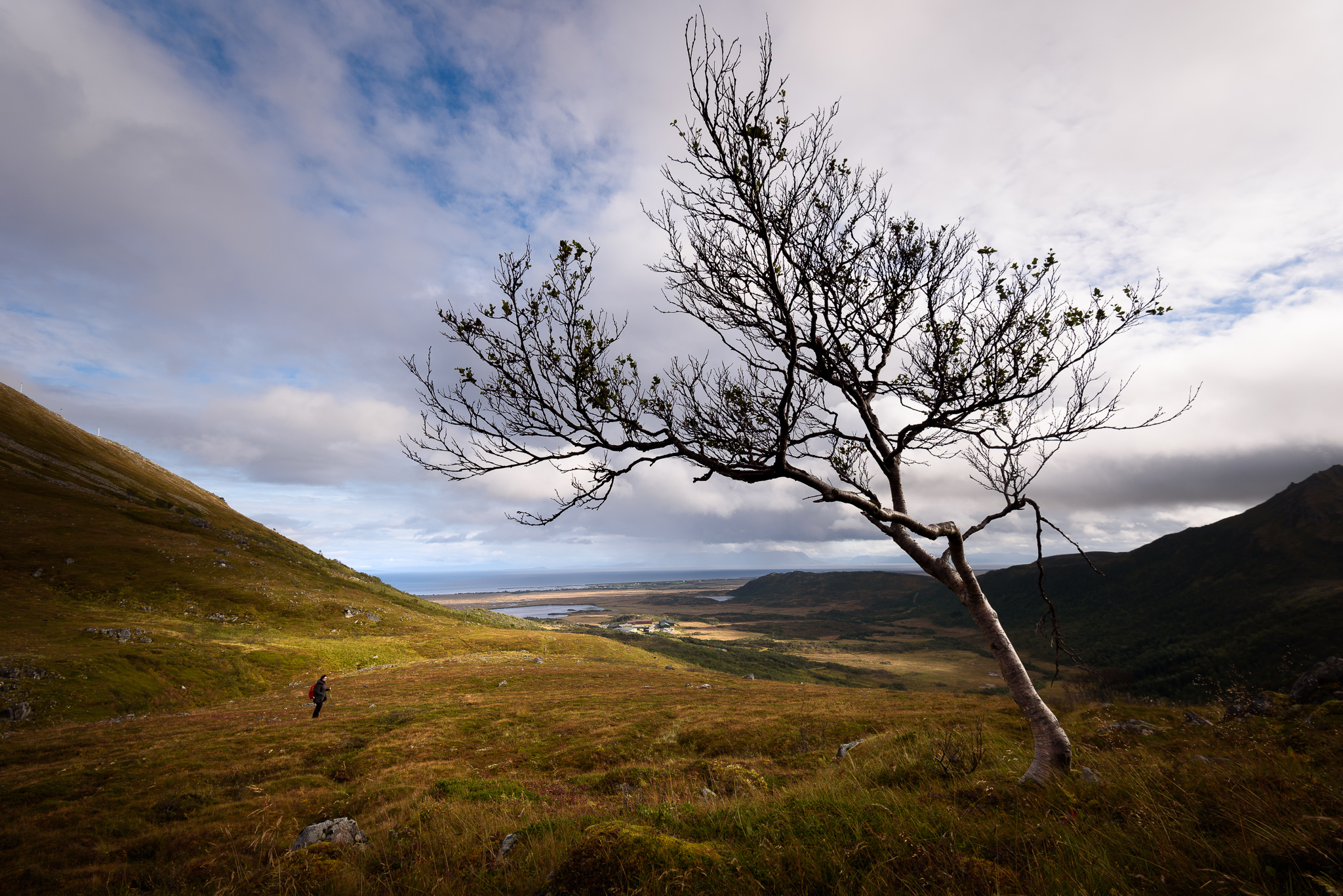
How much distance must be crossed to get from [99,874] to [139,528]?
86.7 meters

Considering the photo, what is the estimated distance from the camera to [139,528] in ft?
225

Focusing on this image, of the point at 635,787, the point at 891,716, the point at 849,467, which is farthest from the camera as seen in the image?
the point at 891,716

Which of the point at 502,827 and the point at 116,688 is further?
the point at 116,688

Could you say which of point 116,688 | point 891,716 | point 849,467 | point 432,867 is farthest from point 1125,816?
point 116,688

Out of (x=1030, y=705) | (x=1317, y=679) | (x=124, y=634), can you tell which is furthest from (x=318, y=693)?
(x=1317, y=679)

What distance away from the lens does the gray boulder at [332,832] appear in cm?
1045

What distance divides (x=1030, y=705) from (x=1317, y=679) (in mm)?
23413

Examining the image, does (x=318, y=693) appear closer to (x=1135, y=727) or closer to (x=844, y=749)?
(x=844, y=749)

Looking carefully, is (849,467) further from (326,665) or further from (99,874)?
(326,665)

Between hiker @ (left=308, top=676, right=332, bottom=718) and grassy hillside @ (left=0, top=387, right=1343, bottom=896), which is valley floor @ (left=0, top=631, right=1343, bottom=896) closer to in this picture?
grassy hillside @ (left=0, top=387, right=1343, bottom=896)

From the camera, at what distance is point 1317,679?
784 inches

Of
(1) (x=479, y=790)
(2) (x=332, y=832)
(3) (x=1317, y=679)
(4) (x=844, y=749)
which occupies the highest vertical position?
Result: (3) (x=1317, y=679)

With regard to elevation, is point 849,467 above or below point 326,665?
above

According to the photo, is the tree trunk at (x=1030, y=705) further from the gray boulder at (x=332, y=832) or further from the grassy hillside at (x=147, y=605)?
the grassy hillside at (x=147, y=605)
